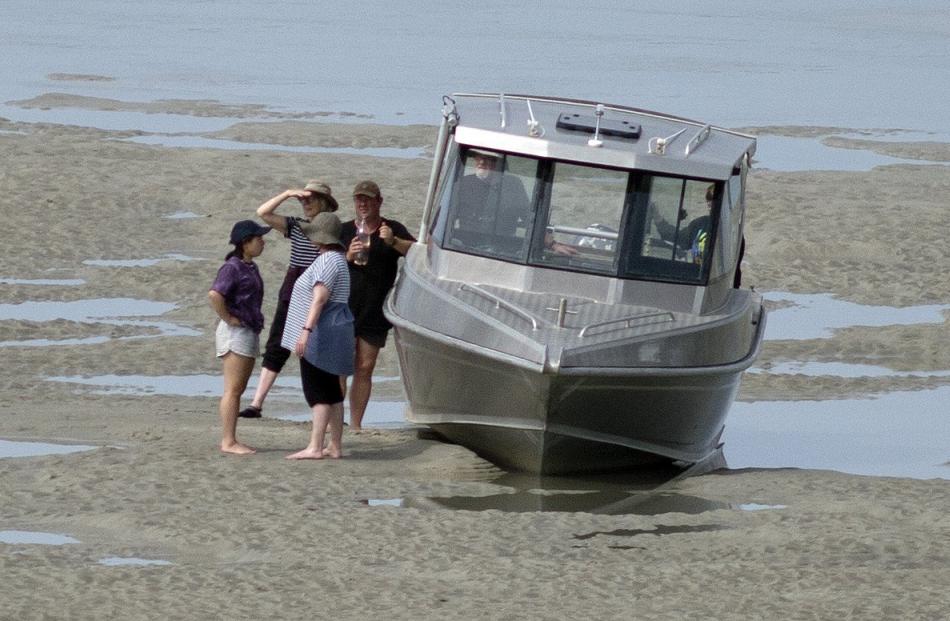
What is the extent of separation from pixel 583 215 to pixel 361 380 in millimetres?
1965

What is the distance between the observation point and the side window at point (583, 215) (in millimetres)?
11602

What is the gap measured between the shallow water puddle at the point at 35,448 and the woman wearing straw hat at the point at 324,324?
1606 mm

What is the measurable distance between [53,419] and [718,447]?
4.74m

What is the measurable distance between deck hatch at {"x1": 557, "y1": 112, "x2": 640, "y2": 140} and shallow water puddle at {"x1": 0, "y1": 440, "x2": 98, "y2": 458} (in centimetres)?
378

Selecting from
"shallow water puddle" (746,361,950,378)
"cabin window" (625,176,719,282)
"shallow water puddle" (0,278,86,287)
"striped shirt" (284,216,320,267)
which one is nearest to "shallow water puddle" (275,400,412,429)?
"striped shirt" (284,216,320,267)

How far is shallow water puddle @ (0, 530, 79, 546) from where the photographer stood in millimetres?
9023

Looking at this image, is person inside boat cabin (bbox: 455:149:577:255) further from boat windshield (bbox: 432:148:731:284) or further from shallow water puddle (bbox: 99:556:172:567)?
shallow water puddle (bbox: 99:556:172:567)

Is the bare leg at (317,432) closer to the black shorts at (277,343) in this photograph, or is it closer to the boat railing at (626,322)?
the black shorts at (277,343)

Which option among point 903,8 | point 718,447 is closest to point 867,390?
point 718,447

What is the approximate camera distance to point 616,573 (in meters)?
8.69

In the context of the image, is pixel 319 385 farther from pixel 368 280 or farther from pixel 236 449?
pixel 368 280

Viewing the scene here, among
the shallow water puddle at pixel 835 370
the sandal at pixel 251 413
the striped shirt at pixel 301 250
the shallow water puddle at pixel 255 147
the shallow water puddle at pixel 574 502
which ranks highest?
the striped shirt at pixel 301 250

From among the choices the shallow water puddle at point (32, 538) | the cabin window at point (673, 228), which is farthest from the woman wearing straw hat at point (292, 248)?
the shallow water puddle at point (32, 538)

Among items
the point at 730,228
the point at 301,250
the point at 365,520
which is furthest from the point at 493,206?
the point at 365,520
